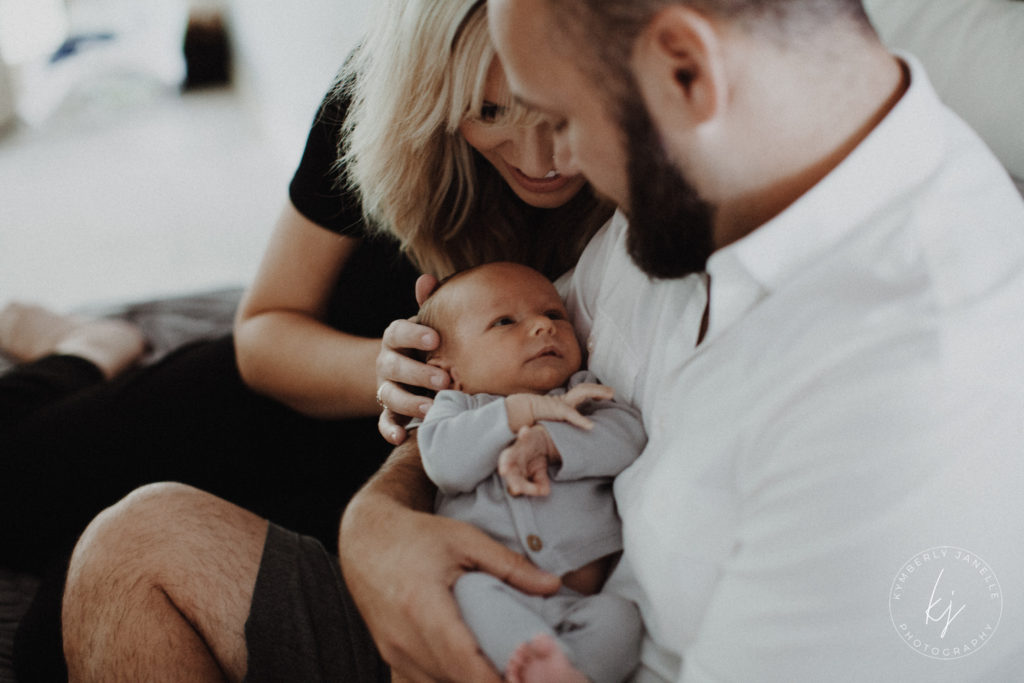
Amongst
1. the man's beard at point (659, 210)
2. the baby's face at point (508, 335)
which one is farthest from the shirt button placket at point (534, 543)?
the man's beard at point (659, 210)

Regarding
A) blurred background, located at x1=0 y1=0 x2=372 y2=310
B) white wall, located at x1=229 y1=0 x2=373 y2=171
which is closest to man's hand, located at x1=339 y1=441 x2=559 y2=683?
blurred background, located at x1=0 y1=0 x2=372 y2=310

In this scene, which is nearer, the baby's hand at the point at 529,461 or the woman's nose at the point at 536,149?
the baby's hand at the point at 529,461

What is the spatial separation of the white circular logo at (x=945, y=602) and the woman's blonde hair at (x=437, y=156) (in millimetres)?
753

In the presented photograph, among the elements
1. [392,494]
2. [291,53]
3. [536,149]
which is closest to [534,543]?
[392,494]

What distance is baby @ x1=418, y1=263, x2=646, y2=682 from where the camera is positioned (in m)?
0.83

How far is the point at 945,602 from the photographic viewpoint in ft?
2.28

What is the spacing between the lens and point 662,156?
0.79 meters

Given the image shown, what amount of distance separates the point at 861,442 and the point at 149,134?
4.78 metres

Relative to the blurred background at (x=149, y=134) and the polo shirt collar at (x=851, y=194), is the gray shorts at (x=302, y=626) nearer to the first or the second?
the polo shirt collar at (x=851, y=194)

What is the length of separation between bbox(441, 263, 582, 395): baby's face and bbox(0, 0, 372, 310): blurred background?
1675mm

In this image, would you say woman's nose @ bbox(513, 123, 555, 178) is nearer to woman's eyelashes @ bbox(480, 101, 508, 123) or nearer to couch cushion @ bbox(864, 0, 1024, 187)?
woman's eyelashes @ bbox(480, 101, 508, 123)

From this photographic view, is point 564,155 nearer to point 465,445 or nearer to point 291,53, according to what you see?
point 465,445

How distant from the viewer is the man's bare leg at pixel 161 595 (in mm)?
1002

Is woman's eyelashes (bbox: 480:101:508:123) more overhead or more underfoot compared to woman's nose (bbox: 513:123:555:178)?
more overhead
